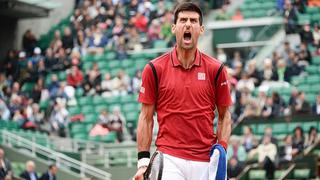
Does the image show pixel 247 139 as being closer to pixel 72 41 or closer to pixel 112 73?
pixel 112 73

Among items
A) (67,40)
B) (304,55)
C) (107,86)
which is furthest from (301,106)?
(67,40)

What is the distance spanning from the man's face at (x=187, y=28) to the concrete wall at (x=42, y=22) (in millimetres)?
21150

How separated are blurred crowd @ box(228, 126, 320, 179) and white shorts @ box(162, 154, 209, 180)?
31.6 feet

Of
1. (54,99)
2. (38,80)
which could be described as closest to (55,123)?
(54,99)

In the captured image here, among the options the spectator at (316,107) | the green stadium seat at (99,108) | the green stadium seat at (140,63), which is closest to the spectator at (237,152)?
the spectator at (316,107)

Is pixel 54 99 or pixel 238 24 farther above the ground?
pixel 238 24

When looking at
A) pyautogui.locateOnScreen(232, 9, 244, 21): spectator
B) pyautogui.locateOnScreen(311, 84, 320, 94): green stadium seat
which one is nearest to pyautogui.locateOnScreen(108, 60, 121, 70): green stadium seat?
pyautogui.locateOnScreen(232, 9, 244, 21): spectator

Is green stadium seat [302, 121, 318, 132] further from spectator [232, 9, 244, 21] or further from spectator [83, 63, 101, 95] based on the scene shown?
spectator [232, 9, 244, 21]

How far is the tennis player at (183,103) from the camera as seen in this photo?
7.52 meters

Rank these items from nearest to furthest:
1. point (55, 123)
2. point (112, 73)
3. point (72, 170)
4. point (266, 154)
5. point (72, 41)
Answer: point (266, 154) → point (72, 170) → point (55, 123) → point (112, 73) → point (72, 41)

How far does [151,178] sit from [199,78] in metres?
0.89

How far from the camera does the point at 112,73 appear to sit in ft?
77.5

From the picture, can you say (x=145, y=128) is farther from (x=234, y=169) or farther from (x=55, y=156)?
(x=55, y=156)

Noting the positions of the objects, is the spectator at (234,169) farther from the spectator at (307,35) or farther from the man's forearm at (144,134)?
the man's forearm at (144,134)
